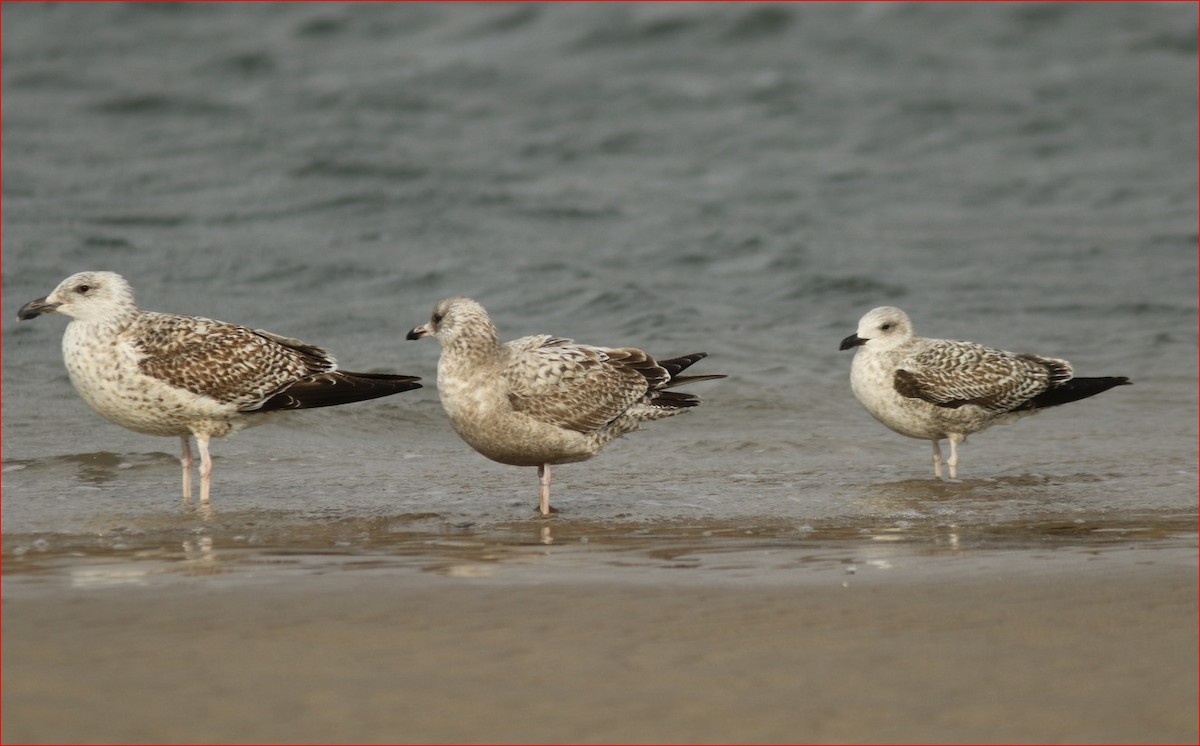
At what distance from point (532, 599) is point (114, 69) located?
19968mm

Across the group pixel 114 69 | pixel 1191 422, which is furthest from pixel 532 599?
pixel 114 69

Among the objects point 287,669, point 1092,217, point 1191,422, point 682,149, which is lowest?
point 287,669

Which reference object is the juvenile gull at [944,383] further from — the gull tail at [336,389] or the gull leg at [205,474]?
the gull leg at [205,474]

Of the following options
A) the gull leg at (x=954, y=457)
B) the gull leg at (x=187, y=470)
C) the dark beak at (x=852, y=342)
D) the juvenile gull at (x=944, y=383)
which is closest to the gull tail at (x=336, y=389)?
the gull leg at (x=187, y=470)

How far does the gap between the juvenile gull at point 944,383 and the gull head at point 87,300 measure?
14.7ft

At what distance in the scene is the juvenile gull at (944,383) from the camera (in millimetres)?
9820

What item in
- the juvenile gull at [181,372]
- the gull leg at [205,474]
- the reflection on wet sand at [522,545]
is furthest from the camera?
the juvenile gull at [181,372]

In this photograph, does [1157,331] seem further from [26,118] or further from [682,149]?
[26,118]

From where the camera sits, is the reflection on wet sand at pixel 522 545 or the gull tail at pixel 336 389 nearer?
the reflection on wet sand at pixel 522 545

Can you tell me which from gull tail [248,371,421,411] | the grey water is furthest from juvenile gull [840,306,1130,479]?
gull tail [248,371,421,411]

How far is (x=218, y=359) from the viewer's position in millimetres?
8977

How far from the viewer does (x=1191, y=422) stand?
11.2 metres

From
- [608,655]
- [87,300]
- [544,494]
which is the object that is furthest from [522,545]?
[87,300]

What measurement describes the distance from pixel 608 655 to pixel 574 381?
3437 millimetres
